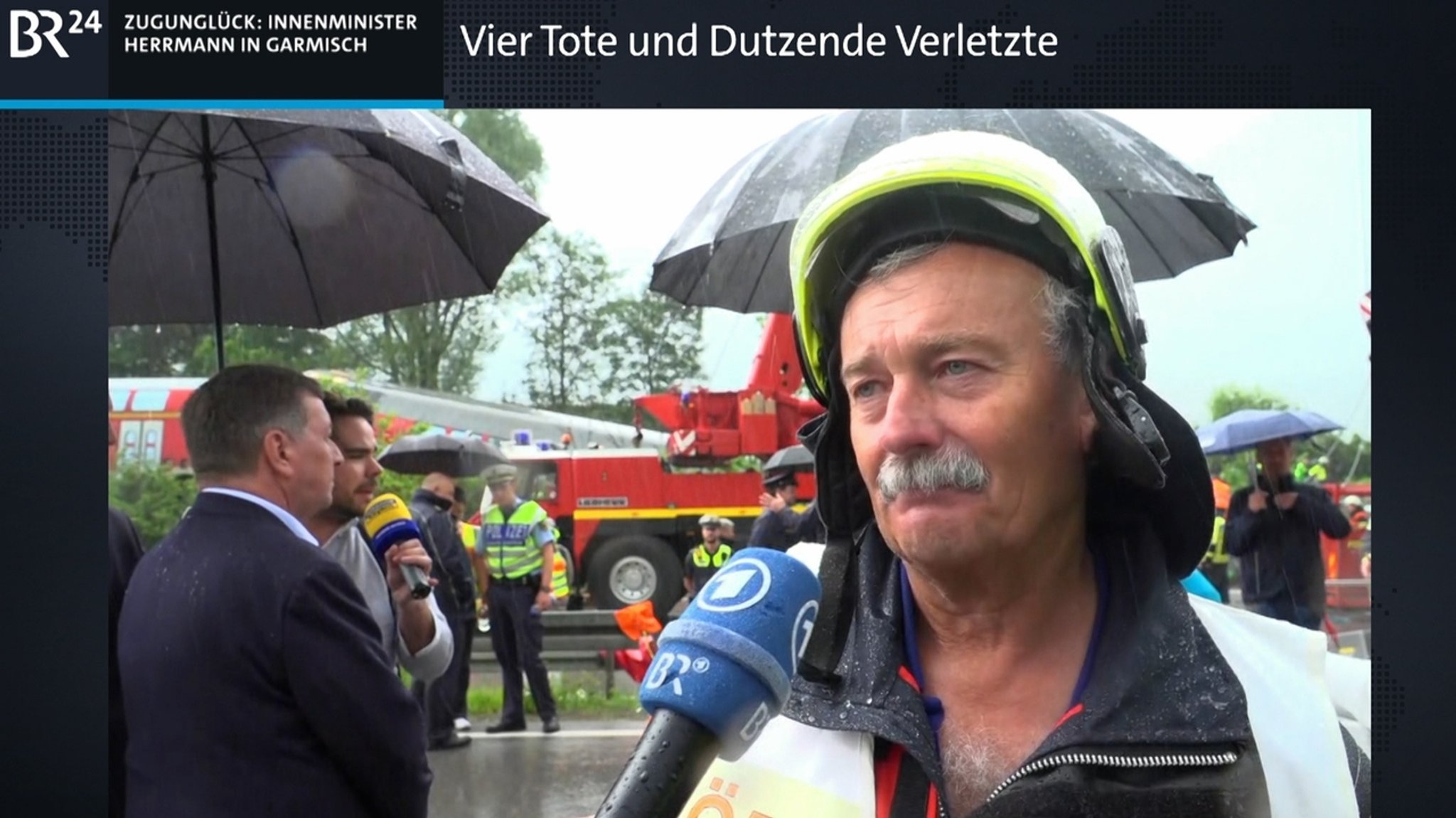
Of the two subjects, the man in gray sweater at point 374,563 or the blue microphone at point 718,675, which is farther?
the man in gray sweater at point 374,563

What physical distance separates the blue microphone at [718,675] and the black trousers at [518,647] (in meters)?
3.98

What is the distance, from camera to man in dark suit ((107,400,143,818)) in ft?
6.54

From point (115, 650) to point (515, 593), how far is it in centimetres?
317

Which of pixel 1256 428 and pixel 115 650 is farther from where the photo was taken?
pixel 1256 428

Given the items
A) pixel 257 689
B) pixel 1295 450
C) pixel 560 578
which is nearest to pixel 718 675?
pixel 257 689

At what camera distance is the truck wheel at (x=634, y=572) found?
21.7ft

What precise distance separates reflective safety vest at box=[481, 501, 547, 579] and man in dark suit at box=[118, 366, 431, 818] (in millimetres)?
3240

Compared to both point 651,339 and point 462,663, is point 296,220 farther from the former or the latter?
point 462,663

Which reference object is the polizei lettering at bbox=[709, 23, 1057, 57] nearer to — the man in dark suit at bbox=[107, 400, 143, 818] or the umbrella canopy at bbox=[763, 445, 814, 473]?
the man in dark suit at bbox=[107, 400, 143, 818]

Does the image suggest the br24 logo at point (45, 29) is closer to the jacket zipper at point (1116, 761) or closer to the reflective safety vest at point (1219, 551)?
the jacket zipper at point (1116, 761)

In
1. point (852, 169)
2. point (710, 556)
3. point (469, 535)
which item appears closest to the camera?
point (852, 169)

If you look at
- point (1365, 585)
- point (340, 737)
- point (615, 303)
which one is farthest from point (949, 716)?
point (615, 303)

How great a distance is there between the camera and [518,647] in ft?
16.6

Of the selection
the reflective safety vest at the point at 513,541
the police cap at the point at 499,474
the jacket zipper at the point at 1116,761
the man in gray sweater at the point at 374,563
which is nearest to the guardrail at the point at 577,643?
the reflective safety vest at the point at 513,541
